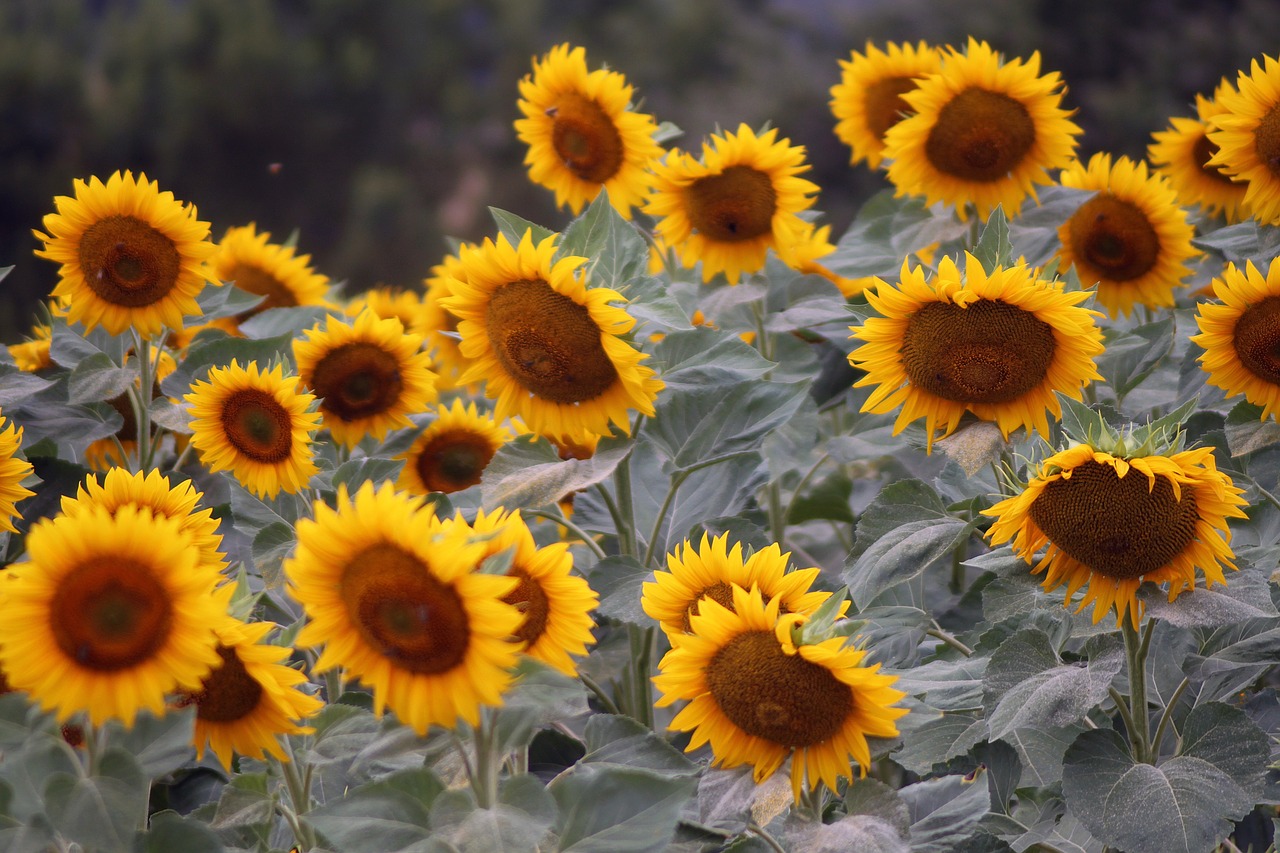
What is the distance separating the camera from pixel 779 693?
1.31 m

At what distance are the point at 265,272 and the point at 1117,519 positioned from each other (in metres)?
1.96

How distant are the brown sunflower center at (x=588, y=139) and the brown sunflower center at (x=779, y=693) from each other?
1.26 meters

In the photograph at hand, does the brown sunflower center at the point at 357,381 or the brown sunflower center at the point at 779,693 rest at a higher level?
the brown sunflower center at the point at 357,381

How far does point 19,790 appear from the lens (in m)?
1.17

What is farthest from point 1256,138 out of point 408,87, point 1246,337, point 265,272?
point 408,87

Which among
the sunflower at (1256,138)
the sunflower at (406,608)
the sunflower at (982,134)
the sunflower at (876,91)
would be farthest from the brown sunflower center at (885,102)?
the sunflower at (406,608)

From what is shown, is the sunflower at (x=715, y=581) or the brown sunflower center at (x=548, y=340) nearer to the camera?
the sunflower at (x=715, y=581)

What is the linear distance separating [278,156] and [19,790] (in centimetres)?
1375

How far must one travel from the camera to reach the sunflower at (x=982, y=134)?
7.37ft

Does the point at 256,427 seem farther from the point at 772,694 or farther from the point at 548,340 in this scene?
the point at 772,694

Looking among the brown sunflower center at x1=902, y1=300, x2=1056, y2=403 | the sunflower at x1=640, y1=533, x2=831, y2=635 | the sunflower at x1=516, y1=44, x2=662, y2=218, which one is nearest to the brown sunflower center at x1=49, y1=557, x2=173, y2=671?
the sunflower at x1=640, y1=533, x2=831, y2=635

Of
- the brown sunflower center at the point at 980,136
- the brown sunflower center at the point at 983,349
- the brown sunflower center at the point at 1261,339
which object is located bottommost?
the brown sunflower center at the point at 983,349

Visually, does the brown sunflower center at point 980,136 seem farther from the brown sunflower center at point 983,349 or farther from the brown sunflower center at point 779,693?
the brown sunflower center at point 779,693

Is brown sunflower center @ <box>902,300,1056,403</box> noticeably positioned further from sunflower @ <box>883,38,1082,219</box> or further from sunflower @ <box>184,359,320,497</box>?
sunflower @ <box>184,359,320,497</box>
